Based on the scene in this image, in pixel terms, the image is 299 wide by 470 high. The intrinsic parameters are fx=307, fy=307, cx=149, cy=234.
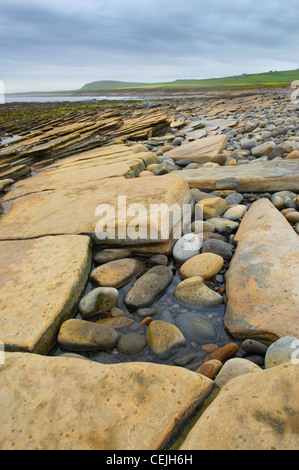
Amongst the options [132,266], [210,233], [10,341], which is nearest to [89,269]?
[132,266]

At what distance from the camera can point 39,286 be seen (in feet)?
4.78

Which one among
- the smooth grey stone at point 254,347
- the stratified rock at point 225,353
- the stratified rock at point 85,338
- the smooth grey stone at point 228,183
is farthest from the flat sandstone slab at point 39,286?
the smooth grey stone at point 228,183

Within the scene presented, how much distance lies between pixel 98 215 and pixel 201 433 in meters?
1.60

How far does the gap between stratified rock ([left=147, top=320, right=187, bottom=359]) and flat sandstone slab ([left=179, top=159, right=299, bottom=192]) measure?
2073mm

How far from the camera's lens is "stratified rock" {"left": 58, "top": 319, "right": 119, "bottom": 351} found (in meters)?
1.26

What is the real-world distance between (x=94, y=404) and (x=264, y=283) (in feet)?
3.18

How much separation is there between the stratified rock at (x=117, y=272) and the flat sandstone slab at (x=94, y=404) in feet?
2.18

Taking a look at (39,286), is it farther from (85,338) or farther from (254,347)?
(254,347)

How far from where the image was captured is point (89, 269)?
5.80 feet

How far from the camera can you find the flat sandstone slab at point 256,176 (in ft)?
9.58

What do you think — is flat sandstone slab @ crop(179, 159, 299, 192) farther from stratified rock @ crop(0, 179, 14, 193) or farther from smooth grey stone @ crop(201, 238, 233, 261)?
A: stratified rock @ crop(0, 179, 14, 193)

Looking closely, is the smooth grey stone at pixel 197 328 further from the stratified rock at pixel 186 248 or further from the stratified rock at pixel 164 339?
the stratified rock at pixel 186 248

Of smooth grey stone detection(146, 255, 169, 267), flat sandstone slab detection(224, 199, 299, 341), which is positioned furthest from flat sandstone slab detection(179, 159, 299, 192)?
smooth grey stone detection(146, 255, 169, 267)

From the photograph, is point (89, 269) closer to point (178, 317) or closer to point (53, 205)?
point (178, 317)
